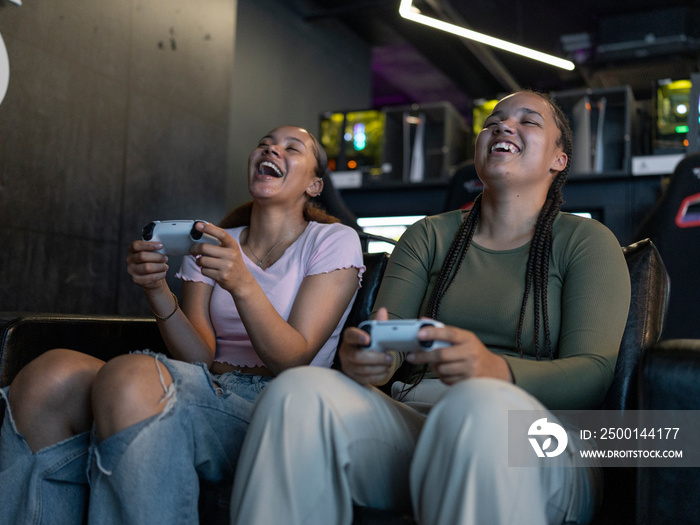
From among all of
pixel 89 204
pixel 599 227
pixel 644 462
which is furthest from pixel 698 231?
pixel 89 204

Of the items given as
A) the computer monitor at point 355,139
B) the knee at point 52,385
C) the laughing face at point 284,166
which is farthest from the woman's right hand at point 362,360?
the computer monitor at point 355,139

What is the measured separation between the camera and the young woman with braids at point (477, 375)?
0.85 metres

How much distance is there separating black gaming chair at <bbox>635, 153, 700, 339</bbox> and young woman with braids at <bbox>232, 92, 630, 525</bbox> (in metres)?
1.03

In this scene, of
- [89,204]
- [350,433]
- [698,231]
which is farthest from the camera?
[89,204]

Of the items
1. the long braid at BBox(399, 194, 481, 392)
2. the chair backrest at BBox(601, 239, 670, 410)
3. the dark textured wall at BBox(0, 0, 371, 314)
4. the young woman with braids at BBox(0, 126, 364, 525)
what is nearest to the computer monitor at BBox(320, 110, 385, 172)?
the dark textured wall at BBox(0, 0, 371, 314)

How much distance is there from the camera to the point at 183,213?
3664mm

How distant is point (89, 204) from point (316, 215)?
1.73 m

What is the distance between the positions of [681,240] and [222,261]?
1784 mm

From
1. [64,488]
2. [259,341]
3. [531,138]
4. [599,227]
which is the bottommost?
[64,488]

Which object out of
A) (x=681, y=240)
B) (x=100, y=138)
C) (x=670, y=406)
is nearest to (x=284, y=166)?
(x=670, y=406)

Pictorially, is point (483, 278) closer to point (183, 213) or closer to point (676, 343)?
point (676, 343)

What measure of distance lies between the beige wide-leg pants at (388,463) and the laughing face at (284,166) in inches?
28.3

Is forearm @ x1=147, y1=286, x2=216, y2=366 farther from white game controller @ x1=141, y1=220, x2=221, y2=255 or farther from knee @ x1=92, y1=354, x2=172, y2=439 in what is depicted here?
knee @ x1=92, y1=354, x2=172, y2=439

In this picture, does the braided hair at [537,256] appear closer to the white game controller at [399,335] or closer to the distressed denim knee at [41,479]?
the white game controller at [399,335]
